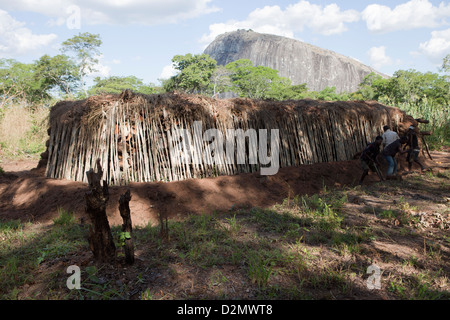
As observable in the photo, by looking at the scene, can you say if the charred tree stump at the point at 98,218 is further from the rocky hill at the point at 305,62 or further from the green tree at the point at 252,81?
the rocky hill at the point at 305,62

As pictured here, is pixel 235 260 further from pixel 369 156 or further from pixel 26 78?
pixel 26 78

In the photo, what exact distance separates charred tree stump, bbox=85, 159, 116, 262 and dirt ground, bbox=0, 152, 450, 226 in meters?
1.35

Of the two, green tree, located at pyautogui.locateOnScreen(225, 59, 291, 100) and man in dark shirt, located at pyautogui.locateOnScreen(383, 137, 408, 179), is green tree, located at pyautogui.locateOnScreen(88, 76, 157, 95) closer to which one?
green tree, located at pyautogui.locateOnScreen(225, 59, 291, 100)

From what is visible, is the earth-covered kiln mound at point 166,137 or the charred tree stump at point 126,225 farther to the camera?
the earth-covered kiln mound at point 166,137

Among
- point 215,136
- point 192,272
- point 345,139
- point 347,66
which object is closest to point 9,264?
point 192,272

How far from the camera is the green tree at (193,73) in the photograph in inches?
1228

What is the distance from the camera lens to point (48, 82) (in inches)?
989

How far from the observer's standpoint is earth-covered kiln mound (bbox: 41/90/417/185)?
16.5ft

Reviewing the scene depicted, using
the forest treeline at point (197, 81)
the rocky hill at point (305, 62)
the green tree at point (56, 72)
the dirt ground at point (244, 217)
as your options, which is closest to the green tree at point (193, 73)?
the forest treeline at point (197, 81)

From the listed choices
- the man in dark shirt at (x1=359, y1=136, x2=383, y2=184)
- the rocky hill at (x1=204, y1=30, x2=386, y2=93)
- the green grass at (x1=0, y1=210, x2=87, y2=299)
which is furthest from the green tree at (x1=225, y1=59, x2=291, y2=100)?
the green grass at (x1=0, y1=210, x2=87, y2=299)

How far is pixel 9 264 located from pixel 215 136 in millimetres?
3826

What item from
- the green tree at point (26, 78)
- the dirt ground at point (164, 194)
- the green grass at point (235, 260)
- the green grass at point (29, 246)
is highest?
the green tree at point (26, 78)

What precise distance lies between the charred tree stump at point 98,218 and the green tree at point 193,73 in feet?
96.7

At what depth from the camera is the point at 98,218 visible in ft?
8.28
